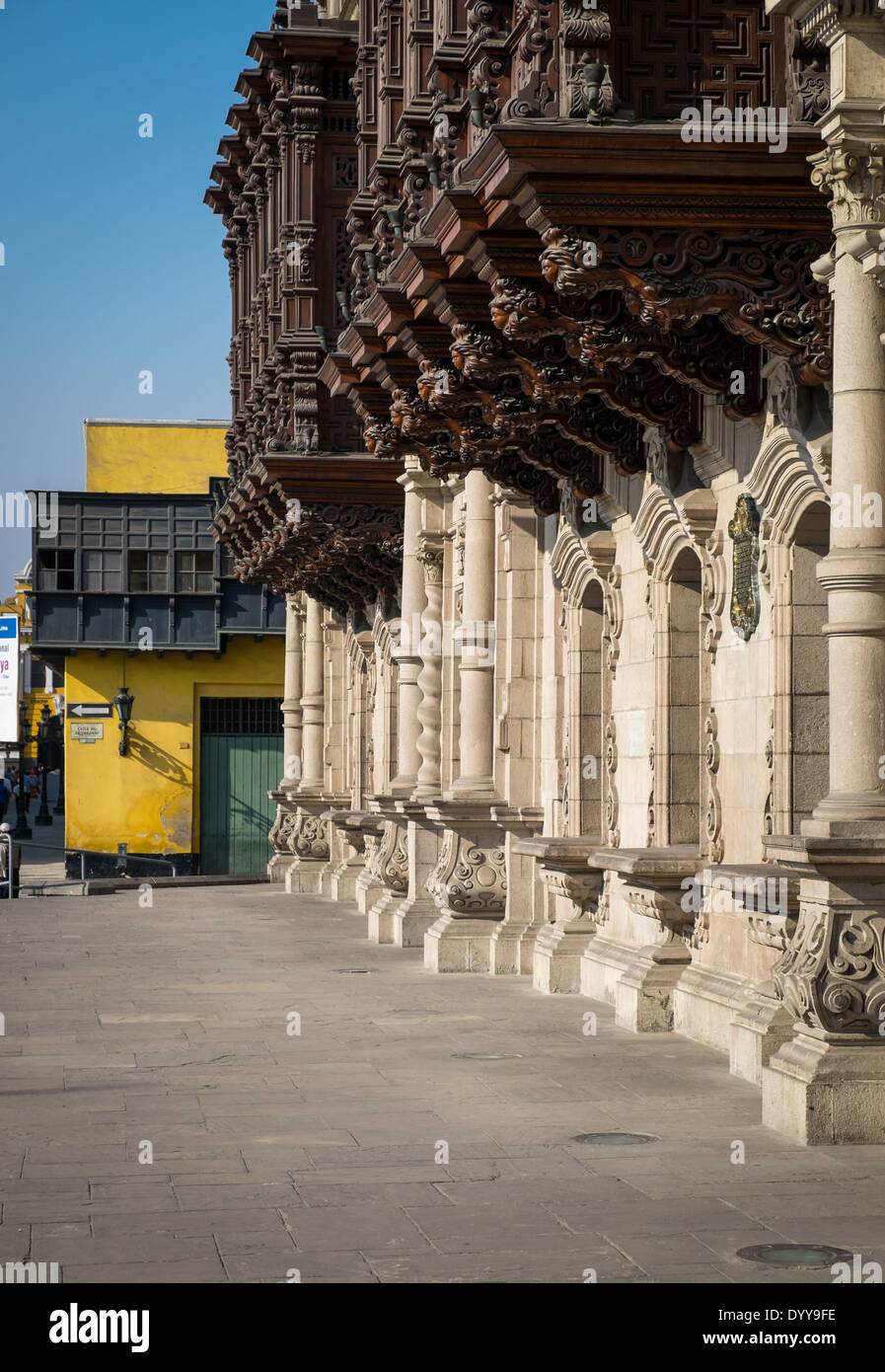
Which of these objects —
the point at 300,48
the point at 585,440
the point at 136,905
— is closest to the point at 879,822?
the point at 585,440

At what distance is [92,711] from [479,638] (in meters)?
30.0

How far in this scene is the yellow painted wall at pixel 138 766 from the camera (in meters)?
48.5

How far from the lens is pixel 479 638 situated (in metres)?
20.2

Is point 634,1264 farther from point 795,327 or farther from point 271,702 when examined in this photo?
point 271,702

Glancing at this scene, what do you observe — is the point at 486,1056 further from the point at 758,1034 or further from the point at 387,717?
the point at 387,717

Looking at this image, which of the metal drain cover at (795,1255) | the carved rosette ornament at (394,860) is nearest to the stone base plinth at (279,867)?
the carved rosette ornament at (394,860)

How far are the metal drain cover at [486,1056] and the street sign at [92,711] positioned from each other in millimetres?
36315

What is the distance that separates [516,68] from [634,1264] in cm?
779

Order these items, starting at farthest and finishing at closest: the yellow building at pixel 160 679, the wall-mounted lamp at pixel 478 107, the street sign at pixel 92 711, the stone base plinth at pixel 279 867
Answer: the street sign at pixel 92 711 < the yellow building at pixel 160 679 < the stone base plinth at pixel 279 867 < the wall-mounted lamp at pixel 478 107

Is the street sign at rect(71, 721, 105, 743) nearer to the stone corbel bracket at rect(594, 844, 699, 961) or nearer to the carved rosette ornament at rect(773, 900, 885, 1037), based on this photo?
the stone corbel bracket at rect(594, 844, 699, 961)

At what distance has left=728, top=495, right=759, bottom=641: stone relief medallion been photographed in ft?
43.3

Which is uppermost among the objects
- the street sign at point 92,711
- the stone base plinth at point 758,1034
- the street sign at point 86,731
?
the street sign at point 92,711

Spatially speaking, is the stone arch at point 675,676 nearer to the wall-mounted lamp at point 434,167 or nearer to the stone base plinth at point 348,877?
the wall-mounted lamp at point 434,167
